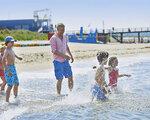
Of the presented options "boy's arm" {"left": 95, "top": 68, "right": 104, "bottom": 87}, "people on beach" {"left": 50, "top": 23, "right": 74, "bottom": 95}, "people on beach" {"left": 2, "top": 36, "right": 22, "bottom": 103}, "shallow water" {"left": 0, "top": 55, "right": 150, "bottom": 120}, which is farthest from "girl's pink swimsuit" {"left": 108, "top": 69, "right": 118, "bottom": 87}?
"people on beach" {"left": 2, "top": 36, "right": 22, "bottom": 103}

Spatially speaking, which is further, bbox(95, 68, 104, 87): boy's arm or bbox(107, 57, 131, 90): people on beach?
bbox(107, 57, 131, 90): people on beach

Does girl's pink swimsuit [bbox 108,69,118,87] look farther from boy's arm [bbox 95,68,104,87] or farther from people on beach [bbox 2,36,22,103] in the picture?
people on beach [bbox 2,36,22,103]

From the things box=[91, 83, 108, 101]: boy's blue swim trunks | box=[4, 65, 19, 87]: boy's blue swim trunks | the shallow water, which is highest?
box=[4, 65, 19, 87]: boy's blue swim trunks

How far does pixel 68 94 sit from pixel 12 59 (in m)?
1.69

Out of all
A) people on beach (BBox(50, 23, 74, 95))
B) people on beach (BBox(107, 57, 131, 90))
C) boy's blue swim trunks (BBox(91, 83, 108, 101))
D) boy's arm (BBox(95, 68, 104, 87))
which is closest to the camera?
boy's arm (BBox(95, 68, 104, 87))

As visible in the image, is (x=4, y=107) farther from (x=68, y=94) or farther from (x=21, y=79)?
(x=21, y=79)

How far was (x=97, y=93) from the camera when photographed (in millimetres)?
9844

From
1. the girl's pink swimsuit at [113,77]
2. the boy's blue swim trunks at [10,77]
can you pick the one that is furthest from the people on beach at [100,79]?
the boy's blue swim trunks at [10,77]

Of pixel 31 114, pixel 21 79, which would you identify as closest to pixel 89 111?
pixel 31 114

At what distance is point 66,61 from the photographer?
11.3 meters

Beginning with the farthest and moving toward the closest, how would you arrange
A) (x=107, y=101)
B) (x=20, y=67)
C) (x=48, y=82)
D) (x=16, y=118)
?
(x=20, y=67) → (x=48, y=82) → (x=107, y=101) → (x=16, y=118)

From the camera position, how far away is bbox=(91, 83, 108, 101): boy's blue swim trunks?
9.75 meters

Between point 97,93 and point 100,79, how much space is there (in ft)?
1.11

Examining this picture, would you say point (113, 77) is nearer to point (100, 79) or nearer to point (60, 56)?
point (60, 56)
